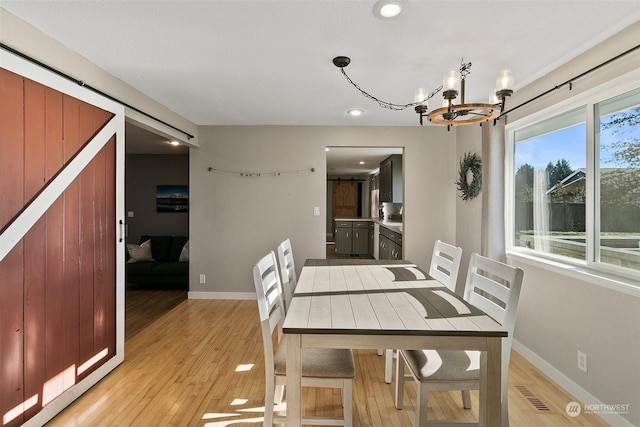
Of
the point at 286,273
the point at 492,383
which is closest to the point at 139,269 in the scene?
the point at 286,273

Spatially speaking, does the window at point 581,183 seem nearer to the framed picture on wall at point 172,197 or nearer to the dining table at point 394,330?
the dining table at point 394,330

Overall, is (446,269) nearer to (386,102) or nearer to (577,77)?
(577,77)

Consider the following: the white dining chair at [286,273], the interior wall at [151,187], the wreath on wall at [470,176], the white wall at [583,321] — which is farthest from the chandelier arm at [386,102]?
the interior wall at [151,187]

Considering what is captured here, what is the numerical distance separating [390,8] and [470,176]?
267 centimetres

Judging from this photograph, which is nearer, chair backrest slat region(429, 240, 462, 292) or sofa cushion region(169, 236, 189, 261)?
chair backrest slat region(429, 240, 462, 292)

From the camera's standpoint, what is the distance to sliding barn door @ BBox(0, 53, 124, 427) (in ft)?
5.86

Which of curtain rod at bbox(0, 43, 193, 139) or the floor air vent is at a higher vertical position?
curtain rod at bbox(0, 43, 193, 139)

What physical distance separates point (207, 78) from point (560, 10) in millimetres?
2436

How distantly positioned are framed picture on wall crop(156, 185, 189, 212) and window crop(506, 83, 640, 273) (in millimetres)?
5266

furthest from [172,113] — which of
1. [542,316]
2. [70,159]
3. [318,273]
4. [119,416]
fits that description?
[542,316]

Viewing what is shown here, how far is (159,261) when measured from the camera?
18.5 feet

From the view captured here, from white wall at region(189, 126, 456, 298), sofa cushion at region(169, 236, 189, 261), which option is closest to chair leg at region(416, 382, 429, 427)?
white wall at region(189, 126, 456, 298)

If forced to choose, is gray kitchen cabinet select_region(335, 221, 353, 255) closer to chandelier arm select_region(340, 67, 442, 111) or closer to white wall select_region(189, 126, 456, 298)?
white wall select_region(189, 126, 456, 298)

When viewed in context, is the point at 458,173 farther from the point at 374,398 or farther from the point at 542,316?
the point at 374,398
